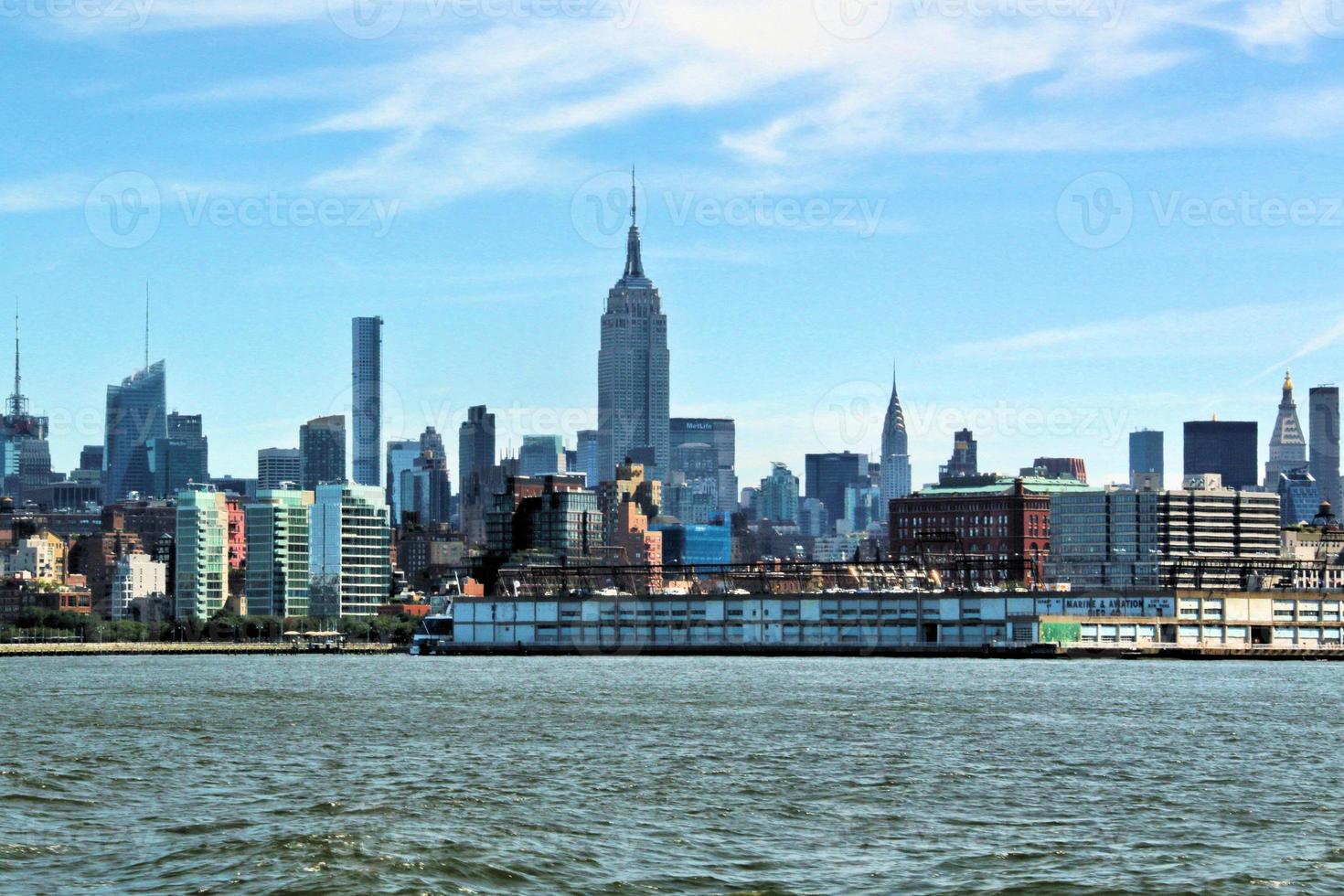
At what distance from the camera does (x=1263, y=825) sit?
49.2m

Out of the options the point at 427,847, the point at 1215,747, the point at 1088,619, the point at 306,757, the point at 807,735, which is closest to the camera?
the point at 427,847

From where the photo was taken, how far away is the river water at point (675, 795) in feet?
138

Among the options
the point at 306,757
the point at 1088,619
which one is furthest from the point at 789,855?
the point at 1088,619

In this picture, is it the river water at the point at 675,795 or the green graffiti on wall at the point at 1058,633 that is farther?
the green graffiti on wall at the point at 1058,633

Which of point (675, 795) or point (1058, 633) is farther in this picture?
point (1058, 633)

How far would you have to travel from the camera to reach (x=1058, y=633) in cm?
18938

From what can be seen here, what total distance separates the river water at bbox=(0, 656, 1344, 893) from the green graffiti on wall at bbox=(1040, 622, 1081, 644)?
279 ft

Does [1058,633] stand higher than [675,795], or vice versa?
[1058,633]

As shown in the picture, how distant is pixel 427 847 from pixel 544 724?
3722 cm

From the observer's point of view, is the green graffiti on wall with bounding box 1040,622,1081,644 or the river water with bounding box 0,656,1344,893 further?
the green graffiti on wall with bounding box 1040,622,1081,644

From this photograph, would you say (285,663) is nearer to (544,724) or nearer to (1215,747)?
(544,724)

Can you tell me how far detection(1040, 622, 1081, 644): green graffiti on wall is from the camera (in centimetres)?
18888

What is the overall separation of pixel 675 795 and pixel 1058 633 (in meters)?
139

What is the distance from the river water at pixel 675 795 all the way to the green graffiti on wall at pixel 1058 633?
84.9 metres
